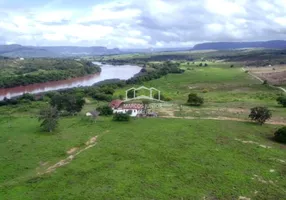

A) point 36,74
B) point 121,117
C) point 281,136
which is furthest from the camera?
point 36,74

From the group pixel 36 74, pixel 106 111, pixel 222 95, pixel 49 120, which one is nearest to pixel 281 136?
pixel 106 111

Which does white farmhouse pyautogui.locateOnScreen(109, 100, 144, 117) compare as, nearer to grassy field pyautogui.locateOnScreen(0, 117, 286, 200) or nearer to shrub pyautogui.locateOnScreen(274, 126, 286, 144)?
grassy field pyautogui.locateOnScreen(0, 117, 286, 200)

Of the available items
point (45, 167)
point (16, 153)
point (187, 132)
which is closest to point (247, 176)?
point (187, 132)

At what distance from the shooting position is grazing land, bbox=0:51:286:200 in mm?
28234

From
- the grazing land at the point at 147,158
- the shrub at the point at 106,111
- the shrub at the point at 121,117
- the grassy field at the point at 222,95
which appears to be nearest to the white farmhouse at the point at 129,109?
the shrub at the point at 106,111

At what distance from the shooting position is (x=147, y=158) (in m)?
35.1

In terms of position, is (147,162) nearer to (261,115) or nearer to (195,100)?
(261,115)

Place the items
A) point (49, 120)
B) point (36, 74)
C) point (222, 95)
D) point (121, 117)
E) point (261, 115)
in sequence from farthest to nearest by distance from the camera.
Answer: point (36, 74) < point (222, 95) < point (121, 117) < point (261, 115) < point (49, 120)

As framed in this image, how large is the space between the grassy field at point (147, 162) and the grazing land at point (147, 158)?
7cm

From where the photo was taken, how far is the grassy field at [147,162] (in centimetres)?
2809

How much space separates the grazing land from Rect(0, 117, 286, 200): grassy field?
0.22ft

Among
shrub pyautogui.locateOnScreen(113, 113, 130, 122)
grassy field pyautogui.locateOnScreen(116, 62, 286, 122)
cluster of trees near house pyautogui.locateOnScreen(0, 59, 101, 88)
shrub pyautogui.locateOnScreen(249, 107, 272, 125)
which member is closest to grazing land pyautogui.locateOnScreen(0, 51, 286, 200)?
grassy field pyautogui.locateOnScreen(116, 62, 286, 122)

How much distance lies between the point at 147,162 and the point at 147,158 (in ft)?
3.46

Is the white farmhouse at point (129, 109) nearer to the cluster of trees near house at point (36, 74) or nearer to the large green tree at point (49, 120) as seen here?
the large green tree at point (49, 120)
